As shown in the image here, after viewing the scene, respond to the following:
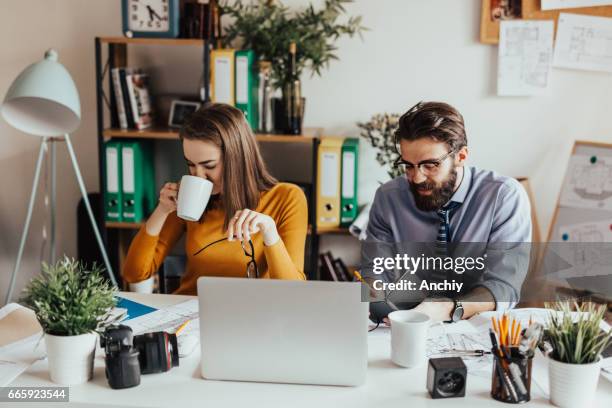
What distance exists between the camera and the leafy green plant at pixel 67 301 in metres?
1.33

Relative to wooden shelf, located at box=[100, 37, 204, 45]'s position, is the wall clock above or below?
above

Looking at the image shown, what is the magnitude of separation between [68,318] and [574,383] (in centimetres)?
94

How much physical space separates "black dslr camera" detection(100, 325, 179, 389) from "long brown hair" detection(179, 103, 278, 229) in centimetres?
68

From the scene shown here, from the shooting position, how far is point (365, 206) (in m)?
3.16

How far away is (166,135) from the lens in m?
2.94

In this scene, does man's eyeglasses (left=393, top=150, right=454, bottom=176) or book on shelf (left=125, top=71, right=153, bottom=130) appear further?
book on shelf (left=125, top=71, right=153, bottom=130)

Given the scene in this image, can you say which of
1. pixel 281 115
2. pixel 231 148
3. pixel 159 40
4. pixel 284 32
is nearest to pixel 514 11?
pixel 284 32

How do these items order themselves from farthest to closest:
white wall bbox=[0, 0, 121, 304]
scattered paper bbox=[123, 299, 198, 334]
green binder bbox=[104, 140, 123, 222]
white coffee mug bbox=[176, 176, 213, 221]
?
white wall bbox=[0, 0, 121, 304], green binder bbox=[104, 140, 123, 222], white coffee mug bbox=[176, 176, 213, 221], scattered paper bbox=[123, 299, 198, 334]

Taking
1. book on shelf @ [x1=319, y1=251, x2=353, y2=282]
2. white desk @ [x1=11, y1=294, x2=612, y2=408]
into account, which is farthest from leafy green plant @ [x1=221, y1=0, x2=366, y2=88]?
white desk @ [x1=11, y1=294, x2=612, y2=408]

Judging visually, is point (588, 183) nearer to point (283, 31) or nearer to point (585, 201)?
point (585, 201)

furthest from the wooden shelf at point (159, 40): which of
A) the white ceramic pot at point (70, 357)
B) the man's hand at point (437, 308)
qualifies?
the white ceramic pot at point (70, 357)

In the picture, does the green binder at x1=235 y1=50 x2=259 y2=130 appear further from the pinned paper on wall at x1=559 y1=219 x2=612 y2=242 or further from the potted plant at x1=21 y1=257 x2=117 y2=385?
the potted plant at x1=21 y1=257 x2=117 y2=385

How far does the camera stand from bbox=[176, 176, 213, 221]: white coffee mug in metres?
1.77

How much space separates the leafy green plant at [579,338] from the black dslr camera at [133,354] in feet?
2.45
